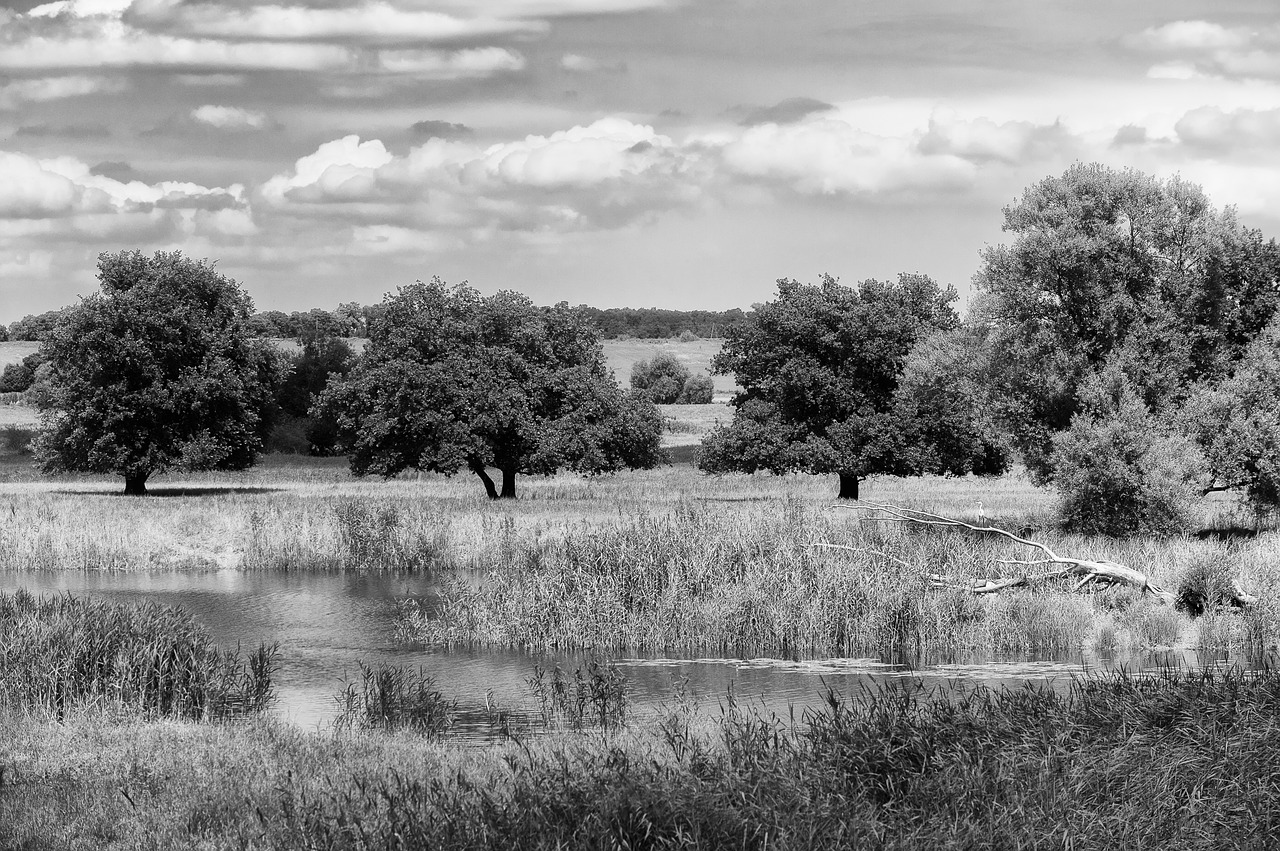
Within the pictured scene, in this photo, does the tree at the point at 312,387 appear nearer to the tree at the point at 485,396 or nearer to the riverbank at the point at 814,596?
the tree at the point at 485,396

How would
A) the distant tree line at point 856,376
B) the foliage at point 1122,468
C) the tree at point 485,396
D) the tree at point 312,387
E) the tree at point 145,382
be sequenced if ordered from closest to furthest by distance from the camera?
1. the foliage at point 1122,468
2. the distant tree line at point 856,376
3. the tree at point 485,396
4. the tree at point 145,382
5. the tree at point 312,387

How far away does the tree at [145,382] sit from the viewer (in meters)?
44.8

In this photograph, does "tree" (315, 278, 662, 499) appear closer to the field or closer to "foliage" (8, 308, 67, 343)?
the field

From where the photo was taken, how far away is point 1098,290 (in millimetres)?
31328

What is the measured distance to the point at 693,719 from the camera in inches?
603

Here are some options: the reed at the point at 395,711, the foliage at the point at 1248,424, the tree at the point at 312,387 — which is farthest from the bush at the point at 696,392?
the reed at the point at 395,711

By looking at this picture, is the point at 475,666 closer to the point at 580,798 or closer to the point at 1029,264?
the point at 580,798

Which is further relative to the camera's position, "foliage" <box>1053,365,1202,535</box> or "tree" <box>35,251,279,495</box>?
"tree" <box>35,251,279,495</box>

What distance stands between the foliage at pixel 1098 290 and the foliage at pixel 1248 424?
99 centimetres

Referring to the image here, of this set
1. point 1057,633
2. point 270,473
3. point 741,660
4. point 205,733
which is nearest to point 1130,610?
point 1057,633

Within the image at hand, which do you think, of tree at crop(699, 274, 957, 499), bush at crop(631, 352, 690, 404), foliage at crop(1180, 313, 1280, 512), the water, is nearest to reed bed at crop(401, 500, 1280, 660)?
the water

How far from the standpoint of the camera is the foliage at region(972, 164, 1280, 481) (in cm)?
3152

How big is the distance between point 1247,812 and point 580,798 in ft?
16.4

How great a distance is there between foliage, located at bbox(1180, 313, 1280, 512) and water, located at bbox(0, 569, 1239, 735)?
10.5 metres
